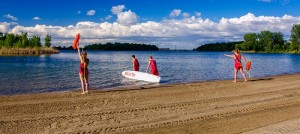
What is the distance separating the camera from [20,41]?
118 m

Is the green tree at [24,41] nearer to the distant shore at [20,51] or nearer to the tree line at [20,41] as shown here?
the tree line at [20,41]

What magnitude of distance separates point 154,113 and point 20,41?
116 metres

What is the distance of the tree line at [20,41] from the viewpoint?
11623cm

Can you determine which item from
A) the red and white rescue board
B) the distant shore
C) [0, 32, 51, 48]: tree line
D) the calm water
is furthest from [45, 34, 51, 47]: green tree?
the red and white rescue board

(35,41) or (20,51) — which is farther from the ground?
(35,41)

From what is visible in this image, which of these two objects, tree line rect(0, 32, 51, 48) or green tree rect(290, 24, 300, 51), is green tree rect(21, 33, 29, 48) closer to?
tree line rect(0, 32, 51, 48)

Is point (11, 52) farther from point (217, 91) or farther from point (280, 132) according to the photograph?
point (280, 132)

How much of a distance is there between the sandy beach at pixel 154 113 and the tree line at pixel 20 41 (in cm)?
10625

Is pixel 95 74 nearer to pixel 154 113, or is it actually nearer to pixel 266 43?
pixel 154 113

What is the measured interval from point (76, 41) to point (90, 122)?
6.85m

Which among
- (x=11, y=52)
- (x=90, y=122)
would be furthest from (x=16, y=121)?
(x=11, y=52)

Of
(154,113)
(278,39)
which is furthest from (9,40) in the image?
(278,39)

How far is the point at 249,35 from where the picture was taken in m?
192

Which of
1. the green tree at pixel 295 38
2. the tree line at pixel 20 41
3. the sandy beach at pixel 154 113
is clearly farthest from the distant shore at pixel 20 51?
the green tree at pixel 295 38
